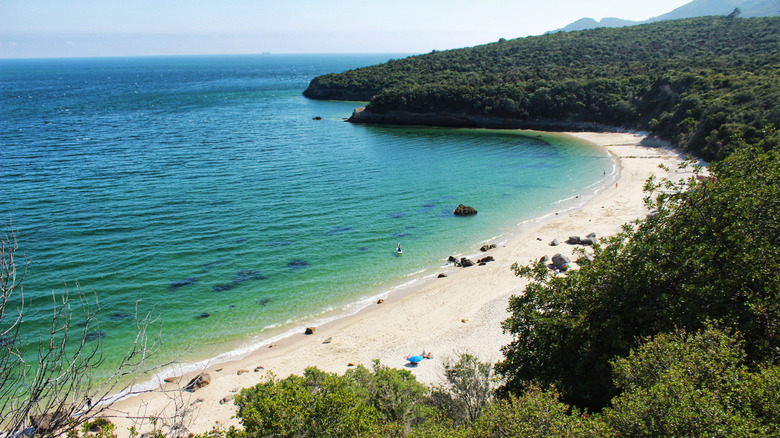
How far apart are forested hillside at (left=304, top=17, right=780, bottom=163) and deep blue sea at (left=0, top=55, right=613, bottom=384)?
10.9 meters

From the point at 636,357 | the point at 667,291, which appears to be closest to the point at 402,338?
the point at 667,291

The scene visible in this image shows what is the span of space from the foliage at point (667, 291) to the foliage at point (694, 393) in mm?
2049

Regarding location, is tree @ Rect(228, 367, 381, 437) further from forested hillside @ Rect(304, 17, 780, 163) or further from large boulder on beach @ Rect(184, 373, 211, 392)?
forested hillside @ Rect(304, 17, 780, 163)

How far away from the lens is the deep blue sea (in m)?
26.9

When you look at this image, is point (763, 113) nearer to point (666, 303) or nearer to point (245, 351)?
point (666, 303)

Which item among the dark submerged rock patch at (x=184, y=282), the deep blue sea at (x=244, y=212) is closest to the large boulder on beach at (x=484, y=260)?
the deep blue sea at (x=244, y=212)

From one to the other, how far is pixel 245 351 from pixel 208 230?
651 inches

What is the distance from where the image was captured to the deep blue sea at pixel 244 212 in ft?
88.3

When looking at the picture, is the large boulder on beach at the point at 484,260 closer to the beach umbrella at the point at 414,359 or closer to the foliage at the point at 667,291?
the beach umbrella at the point at 414,359

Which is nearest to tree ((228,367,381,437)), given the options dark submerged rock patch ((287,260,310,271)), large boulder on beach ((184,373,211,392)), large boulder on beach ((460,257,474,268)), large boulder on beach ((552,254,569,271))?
large boulder on beach ((184,373,211,392))

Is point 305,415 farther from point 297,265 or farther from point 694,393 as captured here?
point 297,265

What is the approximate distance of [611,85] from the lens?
86125 millimetres

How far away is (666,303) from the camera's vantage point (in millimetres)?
13609

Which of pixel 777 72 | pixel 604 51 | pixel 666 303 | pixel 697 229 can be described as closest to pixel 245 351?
pixel 666 303
